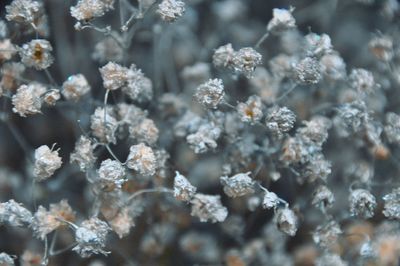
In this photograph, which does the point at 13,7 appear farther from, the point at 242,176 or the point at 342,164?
the point at 342,164

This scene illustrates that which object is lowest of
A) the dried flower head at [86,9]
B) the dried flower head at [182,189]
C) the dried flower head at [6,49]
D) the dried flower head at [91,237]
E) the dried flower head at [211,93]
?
the dried flower head at [91,237]

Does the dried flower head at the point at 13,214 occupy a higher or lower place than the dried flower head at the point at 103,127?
lower

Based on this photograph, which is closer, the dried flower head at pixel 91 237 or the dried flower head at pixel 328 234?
the dried flower head at pixel 91 237

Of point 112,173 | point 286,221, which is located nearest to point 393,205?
point 286,221

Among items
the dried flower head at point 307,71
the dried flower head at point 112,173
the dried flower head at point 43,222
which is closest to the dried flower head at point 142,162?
the dried flower head at point 112,173

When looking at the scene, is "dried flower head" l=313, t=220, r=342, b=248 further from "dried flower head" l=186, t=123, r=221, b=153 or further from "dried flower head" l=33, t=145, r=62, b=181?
"dried flower head" l=33, t=145, r=62, b=181

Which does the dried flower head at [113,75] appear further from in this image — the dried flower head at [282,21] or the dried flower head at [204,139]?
the dried flower head at [282,21]

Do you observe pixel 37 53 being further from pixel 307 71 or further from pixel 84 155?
pixel 307 71
